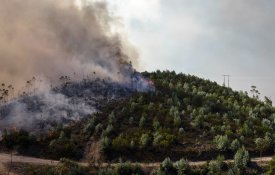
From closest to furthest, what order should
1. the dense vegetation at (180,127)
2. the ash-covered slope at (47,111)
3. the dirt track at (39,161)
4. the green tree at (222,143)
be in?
the dirt track at (39,161) → the green tree at (222,143) → the dense vegetation at (180,127) → the ash-covered slope at (47,111)

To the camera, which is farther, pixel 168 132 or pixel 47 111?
pixel 47 111

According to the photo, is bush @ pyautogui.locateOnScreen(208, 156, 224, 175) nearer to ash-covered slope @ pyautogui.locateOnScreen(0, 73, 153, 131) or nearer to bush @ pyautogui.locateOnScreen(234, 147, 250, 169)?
bush @ pyautogui.locateOnScreen(234, 147, 250, 169)

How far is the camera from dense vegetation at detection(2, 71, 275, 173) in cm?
14612

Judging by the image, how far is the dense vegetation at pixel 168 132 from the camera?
146 metres

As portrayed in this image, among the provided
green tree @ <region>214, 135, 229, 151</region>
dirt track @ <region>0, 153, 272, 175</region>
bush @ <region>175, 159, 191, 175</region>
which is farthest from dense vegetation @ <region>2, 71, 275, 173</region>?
bush @ <region>175, 159, 191, 175</region>

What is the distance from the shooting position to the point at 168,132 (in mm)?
156750

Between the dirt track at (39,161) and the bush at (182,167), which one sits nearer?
the bush at (182,167)

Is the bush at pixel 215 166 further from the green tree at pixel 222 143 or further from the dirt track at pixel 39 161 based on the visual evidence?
the green tree at pixel 222 143

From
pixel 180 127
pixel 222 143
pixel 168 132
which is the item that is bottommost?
pixel 222 143

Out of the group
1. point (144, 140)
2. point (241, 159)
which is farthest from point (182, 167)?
point (144, 140)

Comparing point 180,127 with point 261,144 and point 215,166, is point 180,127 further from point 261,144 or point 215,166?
point 215,166

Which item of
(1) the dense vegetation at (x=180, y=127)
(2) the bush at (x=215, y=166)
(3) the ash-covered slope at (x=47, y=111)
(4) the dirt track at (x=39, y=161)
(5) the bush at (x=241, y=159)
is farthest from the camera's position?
(3) the ash-covered slope at (x=47, y=111)

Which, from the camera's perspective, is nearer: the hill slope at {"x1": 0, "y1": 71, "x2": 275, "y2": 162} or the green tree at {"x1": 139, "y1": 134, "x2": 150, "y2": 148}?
the hill slope at {"x1": 0, "y1": 71, "x2": 275, "y2": 162}

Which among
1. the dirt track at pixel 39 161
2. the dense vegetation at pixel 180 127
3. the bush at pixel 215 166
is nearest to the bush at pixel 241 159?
the bush at pixel 215 166
